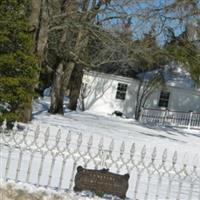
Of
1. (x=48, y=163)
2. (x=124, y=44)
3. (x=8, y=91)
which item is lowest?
(x=48, y=163)

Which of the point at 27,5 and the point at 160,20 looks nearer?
the point at 27,5

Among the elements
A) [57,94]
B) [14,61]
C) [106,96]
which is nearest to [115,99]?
[106,96]

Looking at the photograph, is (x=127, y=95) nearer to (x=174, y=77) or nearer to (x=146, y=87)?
(x=146, y=87)

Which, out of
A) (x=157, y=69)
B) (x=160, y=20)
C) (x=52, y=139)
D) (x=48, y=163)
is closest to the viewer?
(x=48, y=163)

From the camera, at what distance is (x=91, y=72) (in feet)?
136

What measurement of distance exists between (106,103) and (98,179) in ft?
109

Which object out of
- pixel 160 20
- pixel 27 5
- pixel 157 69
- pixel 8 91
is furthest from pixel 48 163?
pixel 157 69

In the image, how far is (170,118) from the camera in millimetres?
37344

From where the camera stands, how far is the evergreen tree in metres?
14.3

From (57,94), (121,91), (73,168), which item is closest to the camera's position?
(73,168)

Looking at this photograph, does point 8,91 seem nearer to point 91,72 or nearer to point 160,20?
point 160,20

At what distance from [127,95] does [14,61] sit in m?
27.8

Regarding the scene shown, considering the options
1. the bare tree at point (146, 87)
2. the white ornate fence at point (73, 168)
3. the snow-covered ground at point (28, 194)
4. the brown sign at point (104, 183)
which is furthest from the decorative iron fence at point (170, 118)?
the snow-covered ground at point (28, 194)

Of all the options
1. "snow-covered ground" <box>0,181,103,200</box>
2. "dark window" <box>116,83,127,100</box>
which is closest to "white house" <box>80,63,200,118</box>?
"dark window" <box>116,83,127,100</box>
